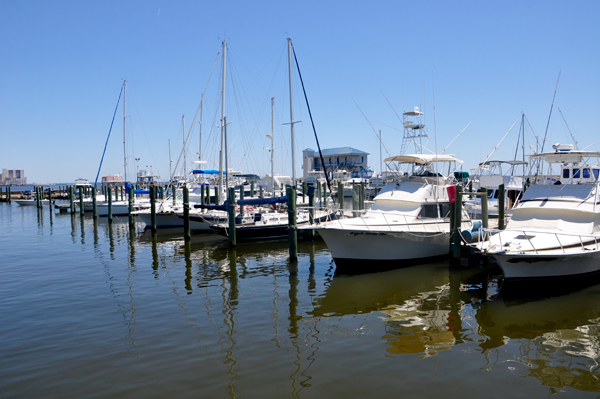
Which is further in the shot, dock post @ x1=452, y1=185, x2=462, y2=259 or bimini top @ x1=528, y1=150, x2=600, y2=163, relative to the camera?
dock post @ x1=452, y1=185, x2=462, y2=259

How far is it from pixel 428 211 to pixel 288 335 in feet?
33.0

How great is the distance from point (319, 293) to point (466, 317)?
4.43 metres

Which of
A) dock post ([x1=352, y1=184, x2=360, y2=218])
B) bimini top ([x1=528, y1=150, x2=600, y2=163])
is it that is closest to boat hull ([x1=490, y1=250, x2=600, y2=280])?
bimini top ([x1=528, y1=150, x2=600, y2=163])

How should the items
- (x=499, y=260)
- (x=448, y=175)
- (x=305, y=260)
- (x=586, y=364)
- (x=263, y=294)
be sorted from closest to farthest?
(x=586, y=364), (x=499, y=260), (x=263, y=294), (x=305, y=260), (x=448, y=175)

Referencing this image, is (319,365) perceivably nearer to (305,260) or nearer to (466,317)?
(466,317)

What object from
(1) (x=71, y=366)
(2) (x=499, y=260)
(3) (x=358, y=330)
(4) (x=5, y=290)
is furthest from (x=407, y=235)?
(4) (x=5, y=290)

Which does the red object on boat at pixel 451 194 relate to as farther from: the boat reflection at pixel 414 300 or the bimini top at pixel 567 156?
the bimini top at pixel 567 156

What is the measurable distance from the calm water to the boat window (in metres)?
2.19

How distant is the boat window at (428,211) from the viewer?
17781mm

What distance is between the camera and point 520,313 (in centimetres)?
1115

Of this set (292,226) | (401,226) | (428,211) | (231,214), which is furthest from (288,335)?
(231,214)

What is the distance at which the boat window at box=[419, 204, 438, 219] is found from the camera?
17.8 m

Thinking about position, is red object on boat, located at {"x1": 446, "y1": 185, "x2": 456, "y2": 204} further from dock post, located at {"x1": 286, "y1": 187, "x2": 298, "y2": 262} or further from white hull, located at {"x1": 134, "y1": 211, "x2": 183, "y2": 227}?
white hull, located at {"x1": 134, "y1": 211, "x2": 183, "y2": 227}

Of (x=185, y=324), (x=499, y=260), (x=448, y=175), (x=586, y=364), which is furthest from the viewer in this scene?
(x=448, y=175)
